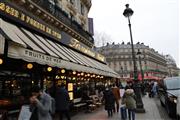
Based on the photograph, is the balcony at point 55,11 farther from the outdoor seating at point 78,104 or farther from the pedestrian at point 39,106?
the pedestrian at point 39,106

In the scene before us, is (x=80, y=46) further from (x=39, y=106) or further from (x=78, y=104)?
(x=39, y=106)

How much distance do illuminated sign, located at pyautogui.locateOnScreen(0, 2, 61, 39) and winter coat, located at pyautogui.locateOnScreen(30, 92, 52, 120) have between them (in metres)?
5.80

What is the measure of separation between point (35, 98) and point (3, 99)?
6092mm

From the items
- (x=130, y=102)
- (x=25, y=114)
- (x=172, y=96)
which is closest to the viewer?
(x=25, y=114)

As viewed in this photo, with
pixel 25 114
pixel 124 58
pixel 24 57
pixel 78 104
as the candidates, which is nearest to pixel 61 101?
pixel 24 57

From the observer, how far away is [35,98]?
5402 mm

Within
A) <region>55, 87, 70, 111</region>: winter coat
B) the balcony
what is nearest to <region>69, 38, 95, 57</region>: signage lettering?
the balcony

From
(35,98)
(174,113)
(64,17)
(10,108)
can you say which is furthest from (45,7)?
(35,98)

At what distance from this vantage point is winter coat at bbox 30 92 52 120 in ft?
17.7

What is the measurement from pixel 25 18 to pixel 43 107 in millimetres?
7388

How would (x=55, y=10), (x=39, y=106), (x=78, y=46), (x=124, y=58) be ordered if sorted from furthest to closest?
(x=124, y=58) → (x=78, y=46) → (x=55, y=10) → (x=39, y=106)

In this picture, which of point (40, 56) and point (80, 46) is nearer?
point (40, 56)

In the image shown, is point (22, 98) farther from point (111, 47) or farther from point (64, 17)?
point (111, 47)

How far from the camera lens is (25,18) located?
472 inches
